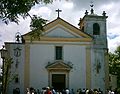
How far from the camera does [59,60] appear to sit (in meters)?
38.3

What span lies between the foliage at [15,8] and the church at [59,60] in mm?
23216

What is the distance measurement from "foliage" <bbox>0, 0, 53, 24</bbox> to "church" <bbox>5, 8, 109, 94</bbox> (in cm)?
2322

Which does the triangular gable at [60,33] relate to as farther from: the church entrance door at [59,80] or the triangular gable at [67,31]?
the church entrance door at [59,80]

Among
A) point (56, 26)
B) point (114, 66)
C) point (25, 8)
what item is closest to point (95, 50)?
point (56, 26)

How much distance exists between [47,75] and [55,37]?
4.09 m

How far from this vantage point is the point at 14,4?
13.6 metres

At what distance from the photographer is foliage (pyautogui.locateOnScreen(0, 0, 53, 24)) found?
13.5m

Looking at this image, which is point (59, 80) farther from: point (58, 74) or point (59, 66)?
point (59, 66)

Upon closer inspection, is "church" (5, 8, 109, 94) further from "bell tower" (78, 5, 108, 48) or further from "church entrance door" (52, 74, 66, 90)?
"bell tower" (78, 5, 108, 48)

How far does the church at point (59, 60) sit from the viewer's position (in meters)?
37.8

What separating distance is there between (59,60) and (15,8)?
24.9m

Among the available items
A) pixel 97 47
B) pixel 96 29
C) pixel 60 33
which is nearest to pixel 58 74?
pixel 60 33

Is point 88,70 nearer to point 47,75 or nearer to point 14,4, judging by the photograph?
point 47,75

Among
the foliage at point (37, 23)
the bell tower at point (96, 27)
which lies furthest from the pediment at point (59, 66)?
the foliage at point (37, 23)
